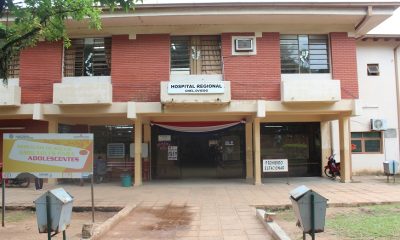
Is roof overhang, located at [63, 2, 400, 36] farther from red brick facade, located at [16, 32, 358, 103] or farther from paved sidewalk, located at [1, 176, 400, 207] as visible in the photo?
paved sidewalk, located at [1, 176, 400, 207]

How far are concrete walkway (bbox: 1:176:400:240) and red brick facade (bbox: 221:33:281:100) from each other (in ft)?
11.6

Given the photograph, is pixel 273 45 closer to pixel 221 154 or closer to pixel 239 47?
pixel 239 47

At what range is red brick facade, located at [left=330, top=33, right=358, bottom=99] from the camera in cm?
1623

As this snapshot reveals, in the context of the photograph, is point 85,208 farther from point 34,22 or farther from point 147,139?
point 147,139

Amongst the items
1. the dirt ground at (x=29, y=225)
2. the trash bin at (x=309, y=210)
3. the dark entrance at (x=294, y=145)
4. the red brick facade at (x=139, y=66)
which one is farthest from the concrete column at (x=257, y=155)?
the trash bin at (x=309, y=210)

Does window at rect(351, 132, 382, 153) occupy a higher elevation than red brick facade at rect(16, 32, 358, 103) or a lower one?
lower

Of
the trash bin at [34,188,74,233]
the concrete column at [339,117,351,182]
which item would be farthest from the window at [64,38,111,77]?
the trash bin at [34,188,74,233]

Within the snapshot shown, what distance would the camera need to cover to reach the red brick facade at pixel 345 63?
Result: 16.2 m

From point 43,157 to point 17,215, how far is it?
2.09 metres

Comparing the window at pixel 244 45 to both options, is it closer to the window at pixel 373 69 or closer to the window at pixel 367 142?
the window at pixel 373 69

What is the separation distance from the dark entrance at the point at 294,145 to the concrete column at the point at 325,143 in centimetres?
28

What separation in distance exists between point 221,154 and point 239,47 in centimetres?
549

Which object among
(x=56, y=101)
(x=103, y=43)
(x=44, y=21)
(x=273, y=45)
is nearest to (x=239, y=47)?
(x=273, y=45)

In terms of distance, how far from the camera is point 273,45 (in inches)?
639
